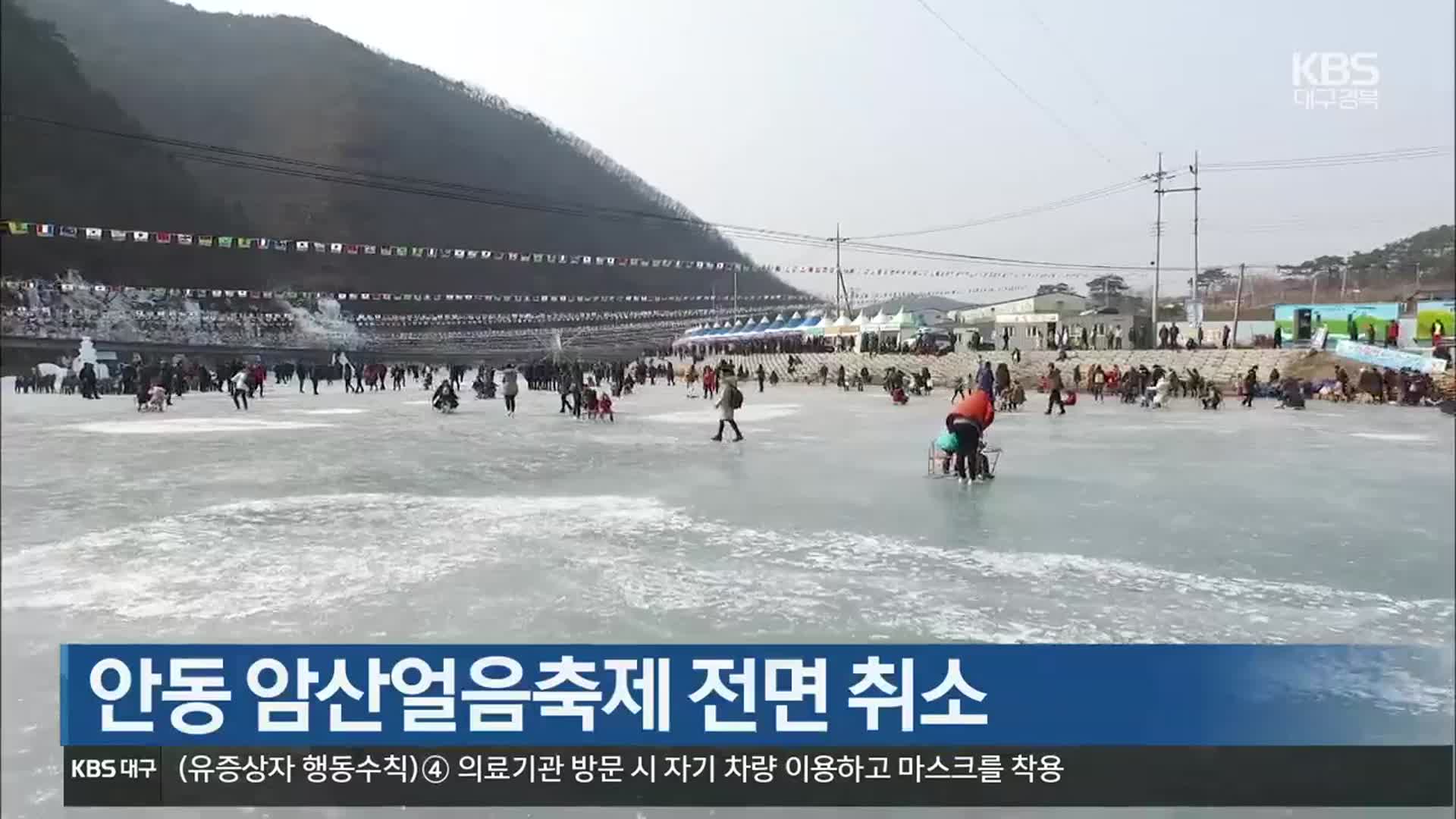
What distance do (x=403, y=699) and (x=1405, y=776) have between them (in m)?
2.80

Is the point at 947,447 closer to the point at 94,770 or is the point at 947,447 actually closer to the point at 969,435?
the point at 969,435

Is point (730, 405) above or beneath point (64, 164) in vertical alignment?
beneath

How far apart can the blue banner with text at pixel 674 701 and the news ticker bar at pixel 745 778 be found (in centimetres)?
4

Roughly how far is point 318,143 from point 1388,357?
16124mm

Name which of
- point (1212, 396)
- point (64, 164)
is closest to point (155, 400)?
point (64, 164)

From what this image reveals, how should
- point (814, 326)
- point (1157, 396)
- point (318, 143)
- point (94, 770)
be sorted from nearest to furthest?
point (94, 770) → point (318, 143) → point (1157, 396) → point (814, 326)

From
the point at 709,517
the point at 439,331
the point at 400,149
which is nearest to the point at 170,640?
the point at 709,517

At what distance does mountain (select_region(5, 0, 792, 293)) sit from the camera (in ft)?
19.9

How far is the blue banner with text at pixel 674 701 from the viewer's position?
2.27 metres

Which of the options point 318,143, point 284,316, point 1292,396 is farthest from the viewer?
point 1292,396

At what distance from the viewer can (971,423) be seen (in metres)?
6.06

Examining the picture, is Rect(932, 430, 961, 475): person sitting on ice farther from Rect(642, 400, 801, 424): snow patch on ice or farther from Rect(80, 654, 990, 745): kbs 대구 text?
Rect(642, 400, 801, 424): snow patch on ice

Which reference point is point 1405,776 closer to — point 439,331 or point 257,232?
point 257,232

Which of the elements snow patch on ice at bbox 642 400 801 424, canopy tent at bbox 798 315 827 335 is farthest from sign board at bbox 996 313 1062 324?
snow patch on ice at bbox 642 400 801 424
